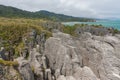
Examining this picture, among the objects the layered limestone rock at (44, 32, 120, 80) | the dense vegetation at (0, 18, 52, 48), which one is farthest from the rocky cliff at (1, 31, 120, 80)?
the dense vegetation at (0, 18, 52, 48)

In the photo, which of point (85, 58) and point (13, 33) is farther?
point (13, 33)

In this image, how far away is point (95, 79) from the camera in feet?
129

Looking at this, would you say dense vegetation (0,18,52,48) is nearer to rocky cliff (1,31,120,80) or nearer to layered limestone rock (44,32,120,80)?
rocky cliff (1,31,120,80)

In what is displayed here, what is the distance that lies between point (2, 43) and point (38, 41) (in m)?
15.7

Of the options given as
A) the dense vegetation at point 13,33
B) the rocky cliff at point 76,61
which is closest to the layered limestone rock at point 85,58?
the rocky cliff at point 76,61

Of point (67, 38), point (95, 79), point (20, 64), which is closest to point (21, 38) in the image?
point (67, 38)

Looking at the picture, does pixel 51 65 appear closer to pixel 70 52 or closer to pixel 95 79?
pixel 70 52

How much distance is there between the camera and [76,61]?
48.9 metres

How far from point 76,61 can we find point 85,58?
363 centimetres

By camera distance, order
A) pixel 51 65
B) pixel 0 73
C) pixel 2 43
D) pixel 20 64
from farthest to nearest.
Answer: pixel 2 43 < pixel 51 65 < pixel 20 64 < pixel 0 73

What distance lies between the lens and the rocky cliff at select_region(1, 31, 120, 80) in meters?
40.2

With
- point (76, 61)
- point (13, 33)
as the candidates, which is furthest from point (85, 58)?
point (13, 33)

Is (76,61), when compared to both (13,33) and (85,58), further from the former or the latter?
(13,33)

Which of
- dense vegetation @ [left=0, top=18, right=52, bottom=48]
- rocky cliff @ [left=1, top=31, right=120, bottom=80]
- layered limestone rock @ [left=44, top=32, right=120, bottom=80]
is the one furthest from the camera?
dense vegetation @ [left=0, top=18, right=52, bottom=48]
